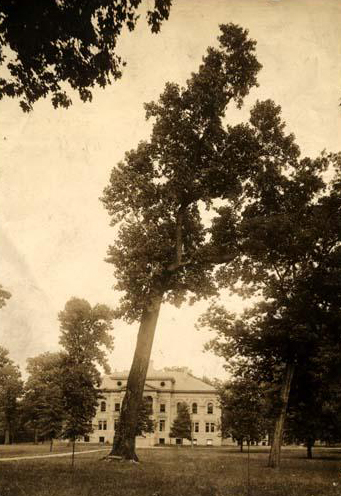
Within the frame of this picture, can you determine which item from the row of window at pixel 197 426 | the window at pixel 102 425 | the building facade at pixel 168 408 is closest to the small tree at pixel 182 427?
the building facade at pixel 168 408

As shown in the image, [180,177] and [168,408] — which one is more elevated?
[180,177]

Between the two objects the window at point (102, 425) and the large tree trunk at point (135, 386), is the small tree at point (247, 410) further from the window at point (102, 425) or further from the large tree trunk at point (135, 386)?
the window at point (102, 425)

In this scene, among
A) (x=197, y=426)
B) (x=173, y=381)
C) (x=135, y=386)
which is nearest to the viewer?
(x=135, y=386)

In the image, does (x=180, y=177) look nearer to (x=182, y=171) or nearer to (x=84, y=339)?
(x=182, y=171)

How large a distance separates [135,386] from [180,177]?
855 centimetres

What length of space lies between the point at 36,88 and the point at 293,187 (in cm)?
1253

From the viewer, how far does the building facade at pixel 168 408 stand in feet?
224

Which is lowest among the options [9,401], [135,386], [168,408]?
[168,408]

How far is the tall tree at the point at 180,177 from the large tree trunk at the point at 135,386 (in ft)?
0.23

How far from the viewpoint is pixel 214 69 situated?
1814 cm

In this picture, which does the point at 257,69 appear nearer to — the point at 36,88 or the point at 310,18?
the point at 310,18

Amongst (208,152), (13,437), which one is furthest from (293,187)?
(13,437)

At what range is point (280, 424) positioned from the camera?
1847cm

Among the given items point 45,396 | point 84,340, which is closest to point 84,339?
point 84,340
